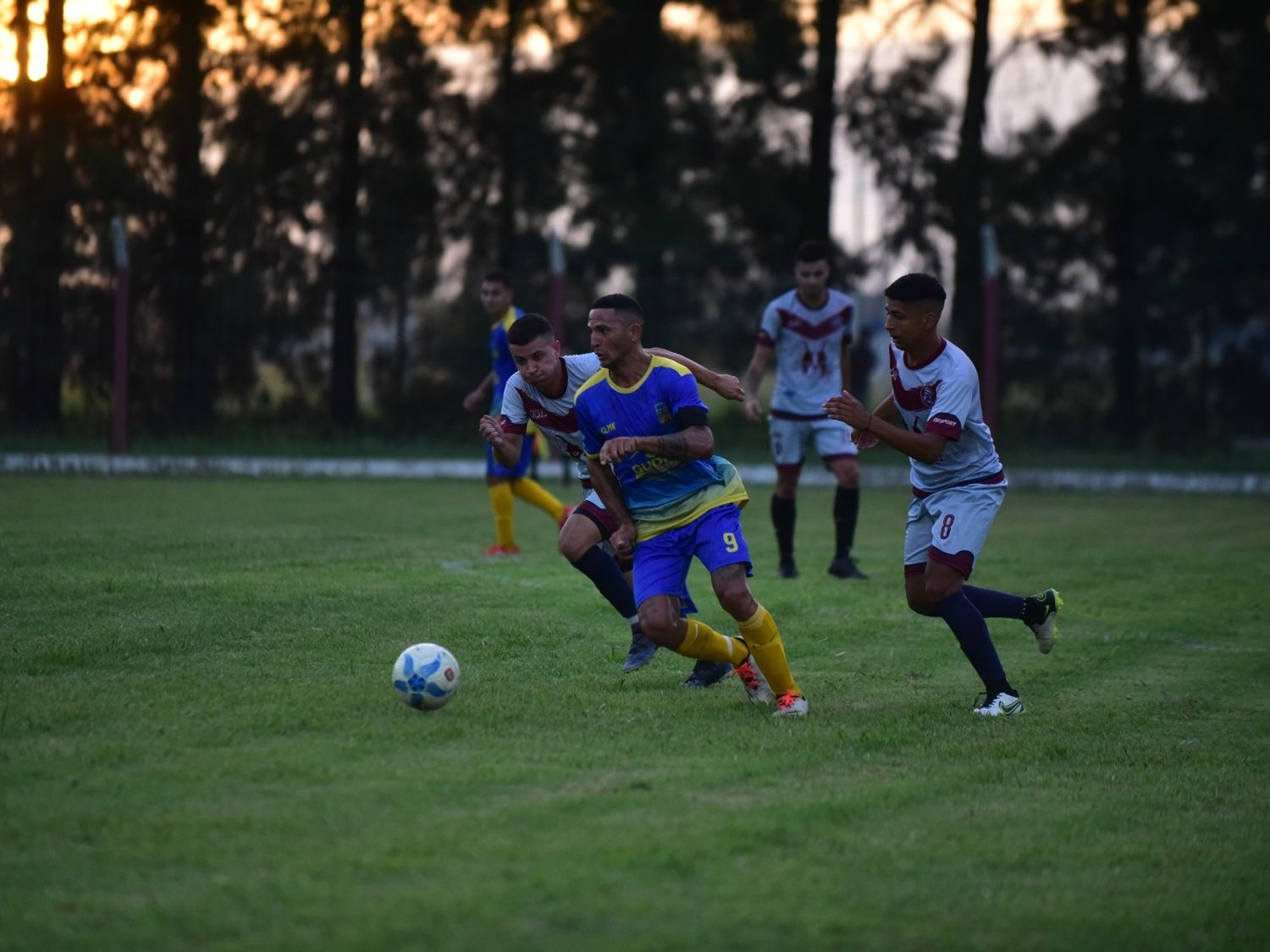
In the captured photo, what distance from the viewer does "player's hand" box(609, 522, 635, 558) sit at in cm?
657

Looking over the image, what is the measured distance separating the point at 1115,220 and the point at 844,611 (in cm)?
1677

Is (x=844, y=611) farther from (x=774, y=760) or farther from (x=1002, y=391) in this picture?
(x=1002, y=391)

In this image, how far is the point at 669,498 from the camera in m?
6.68

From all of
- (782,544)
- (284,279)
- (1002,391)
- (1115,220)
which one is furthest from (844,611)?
(1115,220)

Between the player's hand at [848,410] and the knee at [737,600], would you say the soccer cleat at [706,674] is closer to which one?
the knee at [737,600]

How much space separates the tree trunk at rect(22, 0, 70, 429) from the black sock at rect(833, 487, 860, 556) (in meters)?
11.6

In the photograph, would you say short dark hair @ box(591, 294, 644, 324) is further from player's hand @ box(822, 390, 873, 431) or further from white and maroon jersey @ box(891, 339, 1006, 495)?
white and maroon jersey @ box(891, 339, 1006, 495)

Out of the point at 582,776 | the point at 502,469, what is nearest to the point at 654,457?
the point at 582,776

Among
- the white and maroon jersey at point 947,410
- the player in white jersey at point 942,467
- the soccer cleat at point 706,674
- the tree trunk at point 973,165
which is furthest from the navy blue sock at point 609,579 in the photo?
the tree trunk at point 973,165

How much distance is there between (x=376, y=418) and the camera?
21.0m

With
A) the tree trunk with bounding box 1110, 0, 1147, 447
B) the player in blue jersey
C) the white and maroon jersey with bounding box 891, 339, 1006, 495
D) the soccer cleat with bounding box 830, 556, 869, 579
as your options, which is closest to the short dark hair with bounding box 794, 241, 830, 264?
the soccer cleat with bounding box 830, 556, 869, 579

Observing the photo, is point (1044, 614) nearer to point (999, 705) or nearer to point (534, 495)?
point (999, 705)

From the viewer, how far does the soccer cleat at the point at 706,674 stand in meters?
7.12

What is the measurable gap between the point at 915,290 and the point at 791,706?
1.77 m
